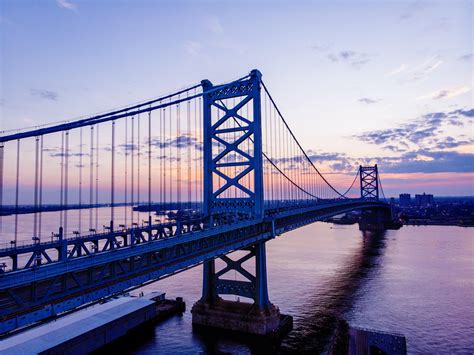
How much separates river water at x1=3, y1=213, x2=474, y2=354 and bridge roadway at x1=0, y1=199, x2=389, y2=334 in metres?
10.4

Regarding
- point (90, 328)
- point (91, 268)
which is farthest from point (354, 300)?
point (91, 268)

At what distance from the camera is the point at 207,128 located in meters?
27.5

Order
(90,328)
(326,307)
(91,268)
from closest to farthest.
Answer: (91,268) → (90,328) → (326,307)

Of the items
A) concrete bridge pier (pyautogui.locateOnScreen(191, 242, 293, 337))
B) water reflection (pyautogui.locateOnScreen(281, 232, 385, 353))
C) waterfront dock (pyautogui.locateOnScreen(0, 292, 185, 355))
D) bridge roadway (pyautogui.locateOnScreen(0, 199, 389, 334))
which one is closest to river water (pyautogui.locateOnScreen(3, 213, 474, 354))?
water reflection (pyautogui.locateOnScreen(281, 232, 385, 353))

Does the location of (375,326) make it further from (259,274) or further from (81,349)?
(81,349)

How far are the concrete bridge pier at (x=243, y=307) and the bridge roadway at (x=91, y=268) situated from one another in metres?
6.73

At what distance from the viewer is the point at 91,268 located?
12.4 m

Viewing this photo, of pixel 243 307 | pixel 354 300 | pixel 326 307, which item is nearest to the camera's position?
pixel 243 307

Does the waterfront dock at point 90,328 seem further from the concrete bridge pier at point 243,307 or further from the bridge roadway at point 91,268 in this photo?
the bridge roadway at point 91,268

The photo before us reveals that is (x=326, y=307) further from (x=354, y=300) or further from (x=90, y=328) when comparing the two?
(x=90, y=328)

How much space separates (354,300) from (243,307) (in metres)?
14.4

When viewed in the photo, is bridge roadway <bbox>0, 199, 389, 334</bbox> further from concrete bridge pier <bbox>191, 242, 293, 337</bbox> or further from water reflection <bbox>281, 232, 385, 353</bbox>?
water reflection <bbox>281, 232, 385, 353</bbox>

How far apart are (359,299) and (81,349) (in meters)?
26.9

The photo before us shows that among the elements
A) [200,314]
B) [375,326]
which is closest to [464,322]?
[375,326]
